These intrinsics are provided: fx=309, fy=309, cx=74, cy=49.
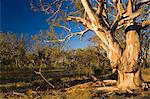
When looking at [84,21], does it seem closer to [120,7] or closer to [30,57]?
[120,7]

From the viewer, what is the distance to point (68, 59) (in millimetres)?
74438

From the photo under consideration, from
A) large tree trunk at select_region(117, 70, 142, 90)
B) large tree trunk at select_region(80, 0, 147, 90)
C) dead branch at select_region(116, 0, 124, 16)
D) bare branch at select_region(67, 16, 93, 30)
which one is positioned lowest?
large tree trunk at select_region(117, 70, 142, 90)

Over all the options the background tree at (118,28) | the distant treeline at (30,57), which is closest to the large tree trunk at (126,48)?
the background tree at (118,28)

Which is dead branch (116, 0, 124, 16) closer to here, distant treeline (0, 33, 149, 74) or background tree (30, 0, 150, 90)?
background tree (30, 0, 150, 90)

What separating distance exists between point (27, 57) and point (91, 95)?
2063 inches

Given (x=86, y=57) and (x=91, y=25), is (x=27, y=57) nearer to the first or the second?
(x=86, y=57)

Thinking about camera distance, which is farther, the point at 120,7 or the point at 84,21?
the point at 120,7

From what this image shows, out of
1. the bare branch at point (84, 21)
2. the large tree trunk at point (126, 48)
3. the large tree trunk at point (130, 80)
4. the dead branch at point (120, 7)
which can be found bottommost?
the large tree trunk at point (130, 80)

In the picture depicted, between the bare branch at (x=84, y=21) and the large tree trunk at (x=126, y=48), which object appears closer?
the large tree trunk at (x=126, y=48)

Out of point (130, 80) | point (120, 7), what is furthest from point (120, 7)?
point (130, 80)

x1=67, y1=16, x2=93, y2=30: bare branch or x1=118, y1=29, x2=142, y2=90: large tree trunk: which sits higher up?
x1=67, y1=16, x2=93, y2=30: bare branch

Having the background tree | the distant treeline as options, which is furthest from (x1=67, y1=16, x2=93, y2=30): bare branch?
the distant treeline

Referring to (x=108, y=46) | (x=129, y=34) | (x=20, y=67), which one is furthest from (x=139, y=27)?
(x=20, y=67)

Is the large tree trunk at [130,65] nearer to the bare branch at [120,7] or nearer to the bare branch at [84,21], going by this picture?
the bare branch at [120,7]
